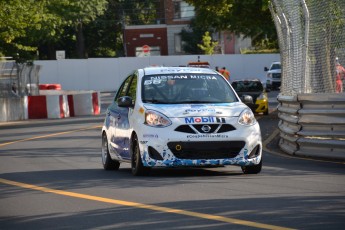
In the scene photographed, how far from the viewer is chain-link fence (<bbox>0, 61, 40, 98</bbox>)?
1532 inches

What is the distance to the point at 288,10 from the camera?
20781 millimetres

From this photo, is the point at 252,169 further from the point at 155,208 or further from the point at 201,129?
the point at 155,208

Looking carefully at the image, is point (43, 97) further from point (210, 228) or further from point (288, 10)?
point (210, 228)

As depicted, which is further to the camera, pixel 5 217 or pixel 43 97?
pixel 43 97

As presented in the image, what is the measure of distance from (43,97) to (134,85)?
24644mm

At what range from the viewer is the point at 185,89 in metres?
14.7

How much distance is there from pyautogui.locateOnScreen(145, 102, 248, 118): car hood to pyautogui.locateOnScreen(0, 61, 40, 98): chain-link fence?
25.4m

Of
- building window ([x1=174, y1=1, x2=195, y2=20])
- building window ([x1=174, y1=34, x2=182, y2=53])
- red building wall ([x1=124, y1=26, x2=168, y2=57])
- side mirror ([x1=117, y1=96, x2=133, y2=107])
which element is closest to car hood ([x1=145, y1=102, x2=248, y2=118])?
side mirror ([x1=117, y1=96, x2=133, y2=107])

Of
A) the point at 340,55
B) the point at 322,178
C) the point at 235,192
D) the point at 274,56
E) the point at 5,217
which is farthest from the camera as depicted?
the point at 274,56

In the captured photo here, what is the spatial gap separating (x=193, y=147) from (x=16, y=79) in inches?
1060

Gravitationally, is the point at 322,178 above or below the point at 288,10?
below

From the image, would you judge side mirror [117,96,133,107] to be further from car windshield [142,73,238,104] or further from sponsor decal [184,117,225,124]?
sponsor decal [184,117,225,124]

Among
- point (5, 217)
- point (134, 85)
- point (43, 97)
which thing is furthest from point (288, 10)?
point (43, 97)

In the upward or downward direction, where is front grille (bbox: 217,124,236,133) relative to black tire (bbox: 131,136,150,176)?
upward
